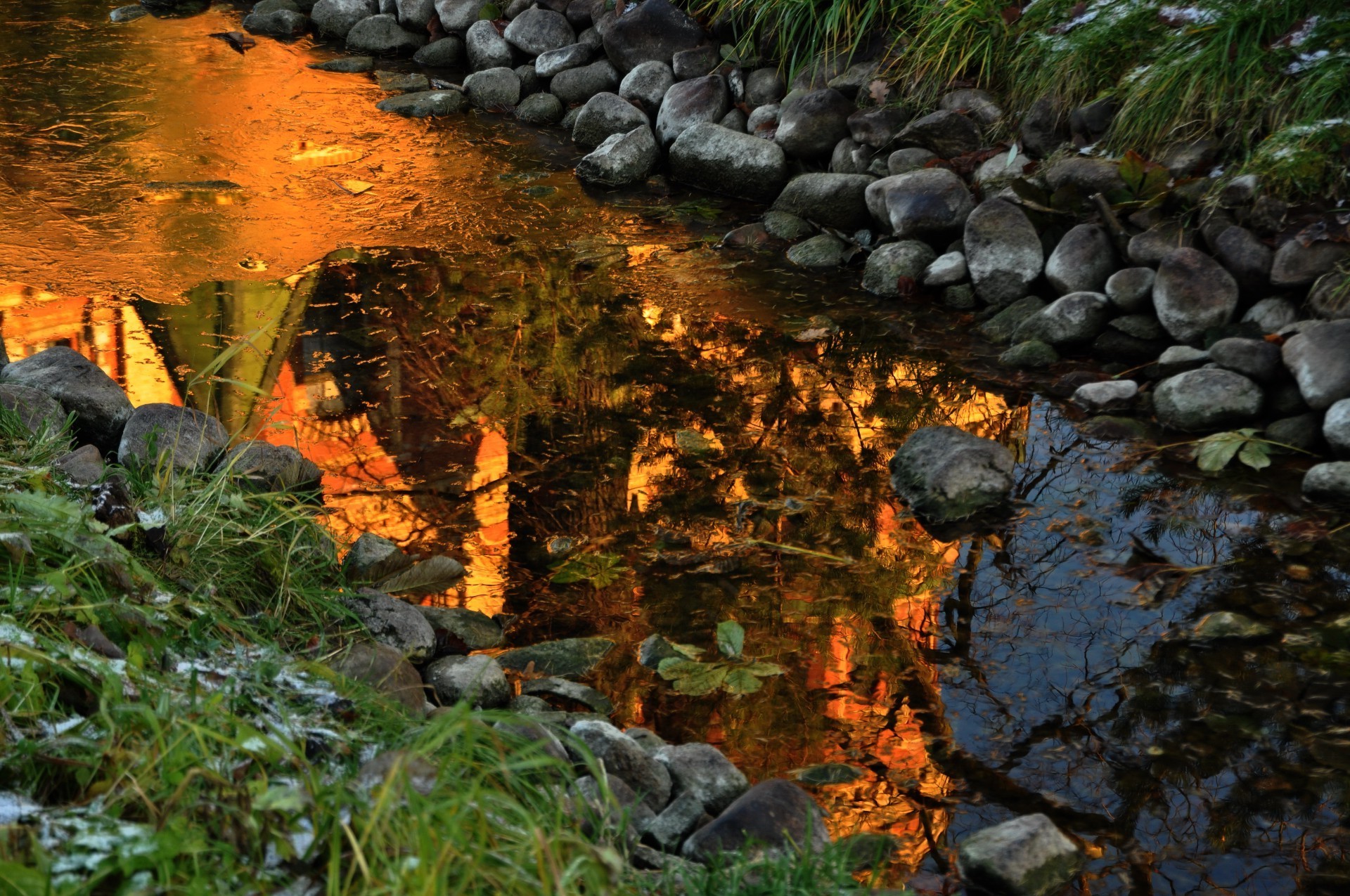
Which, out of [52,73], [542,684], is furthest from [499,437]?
[52,73]

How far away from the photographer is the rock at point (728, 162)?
592 cm

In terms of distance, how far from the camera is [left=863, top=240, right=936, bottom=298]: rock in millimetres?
5027

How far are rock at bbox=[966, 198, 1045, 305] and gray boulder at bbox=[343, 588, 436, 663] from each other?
282 centimetres

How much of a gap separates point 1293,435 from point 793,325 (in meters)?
1.83

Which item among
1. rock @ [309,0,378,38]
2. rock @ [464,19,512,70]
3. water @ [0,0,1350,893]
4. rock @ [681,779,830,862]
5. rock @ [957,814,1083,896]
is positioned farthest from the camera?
rock @ [309,0,378,38]

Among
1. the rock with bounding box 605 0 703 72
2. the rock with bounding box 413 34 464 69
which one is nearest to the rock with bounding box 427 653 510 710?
the rock with bounding box 605 0 703 72

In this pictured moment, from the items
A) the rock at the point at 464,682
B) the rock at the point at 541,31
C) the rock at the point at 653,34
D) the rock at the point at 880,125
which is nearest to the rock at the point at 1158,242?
the rock at the point at 880,125

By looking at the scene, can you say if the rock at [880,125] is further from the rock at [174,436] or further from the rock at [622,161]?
the rock at [174,436]

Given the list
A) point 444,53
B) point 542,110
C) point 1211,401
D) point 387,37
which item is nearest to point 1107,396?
point 1211,401

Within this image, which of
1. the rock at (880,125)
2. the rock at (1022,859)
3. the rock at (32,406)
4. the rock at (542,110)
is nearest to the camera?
the rock at (1022,859)

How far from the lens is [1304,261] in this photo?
4113mm

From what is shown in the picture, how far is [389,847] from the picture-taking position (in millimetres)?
1642

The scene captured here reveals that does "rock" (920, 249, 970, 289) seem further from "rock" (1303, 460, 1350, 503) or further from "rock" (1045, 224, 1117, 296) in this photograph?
"rock" (1303, 460, 1350, 503)

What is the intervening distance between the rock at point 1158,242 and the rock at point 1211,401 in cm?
66
